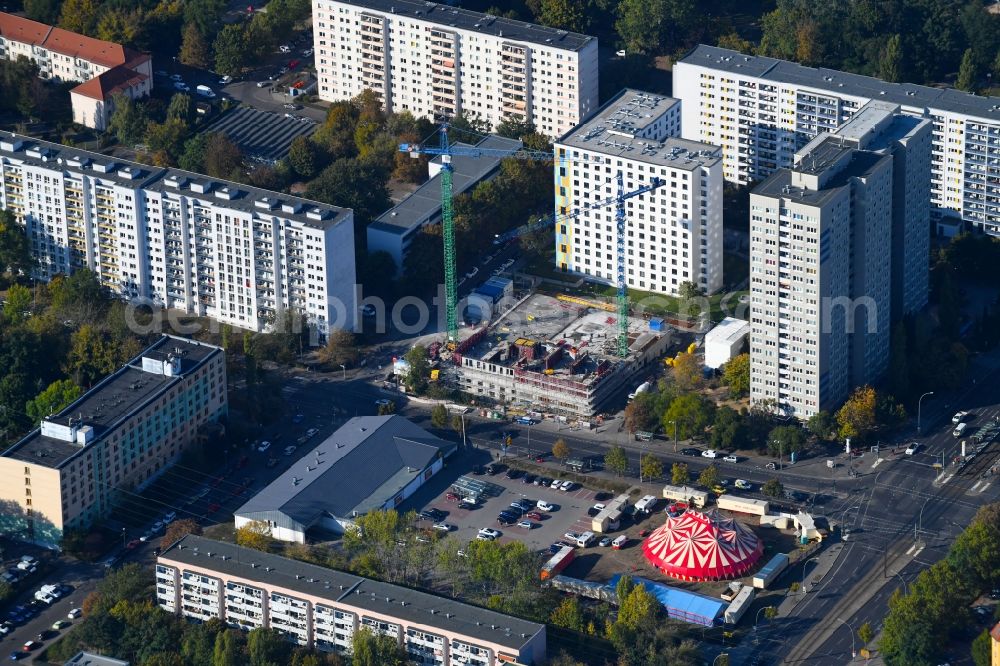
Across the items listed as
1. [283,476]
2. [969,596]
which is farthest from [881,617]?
[283,476]

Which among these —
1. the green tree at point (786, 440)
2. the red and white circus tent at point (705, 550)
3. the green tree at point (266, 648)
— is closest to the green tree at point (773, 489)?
the green tree at point (786, 440)

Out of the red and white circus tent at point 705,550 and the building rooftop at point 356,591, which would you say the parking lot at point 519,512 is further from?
the building rooftop at point 356,591

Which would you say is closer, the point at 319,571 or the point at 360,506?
the point at 319,571

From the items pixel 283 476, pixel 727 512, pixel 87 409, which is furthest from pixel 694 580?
pixel 87 409

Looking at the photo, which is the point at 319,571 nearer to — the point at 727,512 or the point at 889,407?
the point at 727,512

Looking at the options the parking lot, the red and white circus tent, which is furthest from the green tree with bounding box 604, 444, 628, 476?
the red and white circus tent
